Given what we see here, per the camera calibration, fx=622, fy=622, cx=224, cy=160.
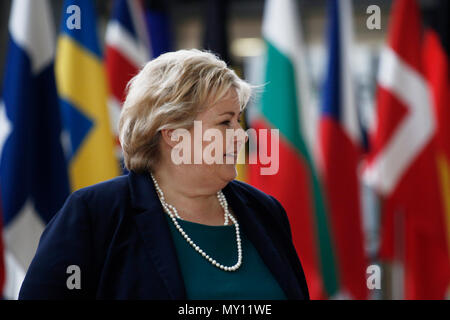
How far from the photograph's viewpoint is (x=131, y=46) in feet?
9.25

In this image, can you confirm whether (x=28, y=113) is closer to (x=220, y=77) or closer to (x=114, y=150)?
(x=114, y=150)

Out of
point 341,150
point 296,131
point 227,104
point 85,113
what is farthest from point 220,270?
point 341,150

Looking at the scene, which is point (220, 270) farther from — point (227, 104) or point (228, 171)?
point (227, 104)

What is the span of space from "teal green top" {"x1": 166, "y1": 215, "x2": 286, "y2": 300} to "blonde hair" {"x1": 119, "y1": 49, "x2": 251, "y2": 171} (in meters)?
0.20

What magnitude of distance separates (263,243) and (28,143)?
1224 mm

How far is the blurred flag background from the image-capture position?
2.18 meters

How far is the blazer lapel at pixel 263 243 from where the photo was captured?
3.95 ft

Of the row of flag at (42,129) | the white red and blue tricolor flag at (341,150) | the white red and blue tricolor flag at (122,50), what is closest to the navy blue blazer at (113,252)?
the row of flag at (42,129)

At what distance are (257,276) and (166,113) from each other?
362 millimetres

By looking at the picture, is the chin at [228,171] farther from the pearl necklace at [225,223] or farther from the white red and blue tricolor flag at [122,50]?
the white red and blue tricolor flag at [122,50]

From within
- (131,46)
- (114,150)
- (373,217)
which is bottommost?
(373,217)
